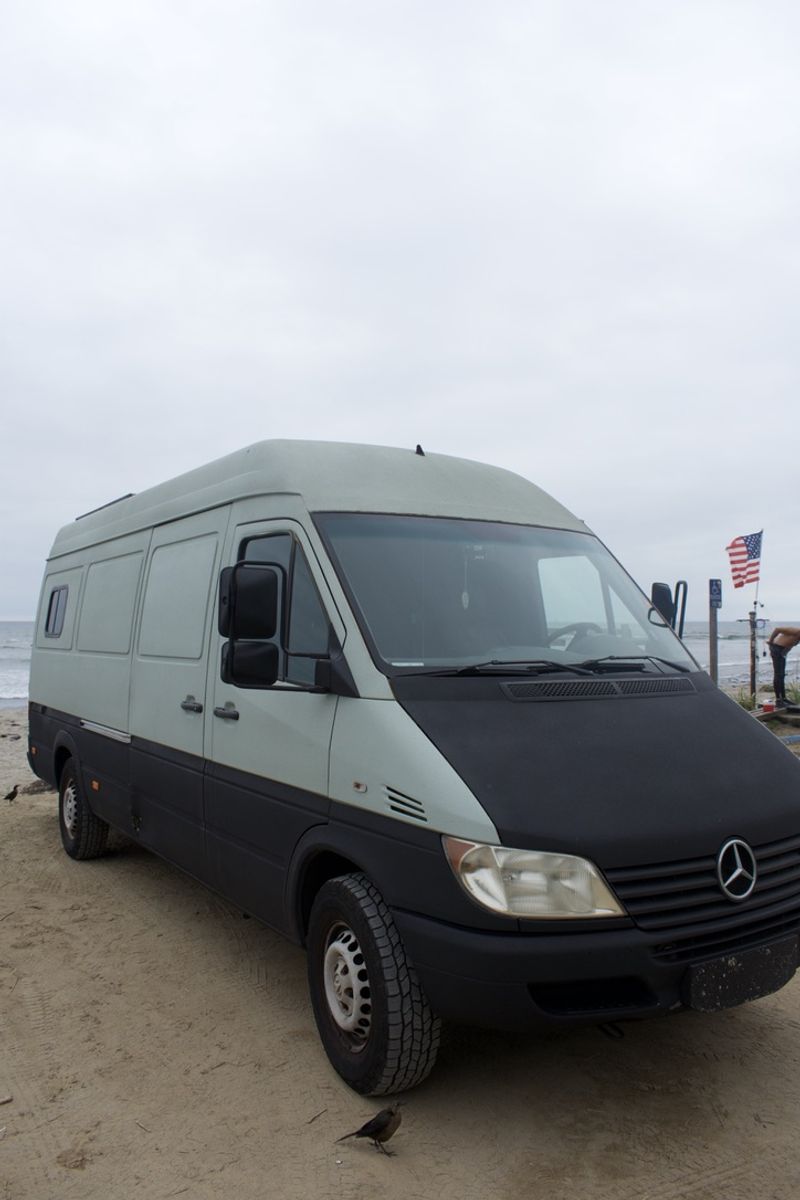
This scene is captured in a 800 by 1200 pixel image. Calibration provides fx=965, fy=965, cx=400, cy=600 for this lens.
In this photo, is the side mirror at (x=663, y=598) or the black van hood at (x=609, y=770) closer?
the black van hood at (x=609, y=770)

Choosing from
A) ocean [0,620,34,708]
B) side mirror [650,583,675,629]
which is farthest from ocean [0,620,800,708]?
side mirror [650,583,675,629]

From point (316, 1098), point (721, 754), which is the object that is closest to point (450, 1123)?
point (316, 1098)

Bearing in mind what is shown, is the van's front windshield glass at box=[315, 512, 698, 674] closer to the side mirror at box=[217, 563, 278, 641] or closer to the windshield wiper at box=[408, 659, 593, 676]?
the windshield wiper at box=[408, 659, 593, 676]

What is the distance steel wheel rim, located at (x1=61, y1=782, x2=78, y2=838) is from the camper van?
2.08m

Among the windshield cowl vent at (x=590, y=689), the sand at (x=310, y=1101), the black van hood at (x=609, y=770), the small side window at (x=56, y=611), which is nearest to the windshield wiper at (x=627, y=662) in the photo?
the windshield cowl vent at (x=590, y=689)

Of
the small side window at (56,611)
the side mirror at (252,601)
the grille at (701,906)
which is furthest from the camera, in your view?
the small side window at (56,611)

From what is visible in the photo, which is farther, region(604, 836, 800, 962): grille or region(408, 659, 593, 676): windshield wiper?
region(408, 659, 593, 676): windshield wiper

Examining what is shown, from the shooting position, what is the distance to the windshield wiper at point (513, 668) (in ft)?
12.6

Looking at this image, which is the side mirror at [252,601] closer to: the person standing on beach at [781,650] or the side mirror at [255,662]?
the side mirror at [255,662]

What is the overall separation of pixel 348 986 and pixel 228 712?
61.6 inches

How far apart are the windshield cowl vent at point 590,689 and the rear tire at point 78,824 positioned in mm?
4704

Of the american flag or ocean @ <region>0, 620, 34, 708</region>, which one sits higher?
the american flag

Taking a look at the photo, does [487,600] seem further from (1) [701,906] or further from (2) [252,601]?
(1) [701,906]

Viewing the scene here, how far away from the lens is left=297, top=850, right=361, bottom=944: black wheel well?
400 cm
